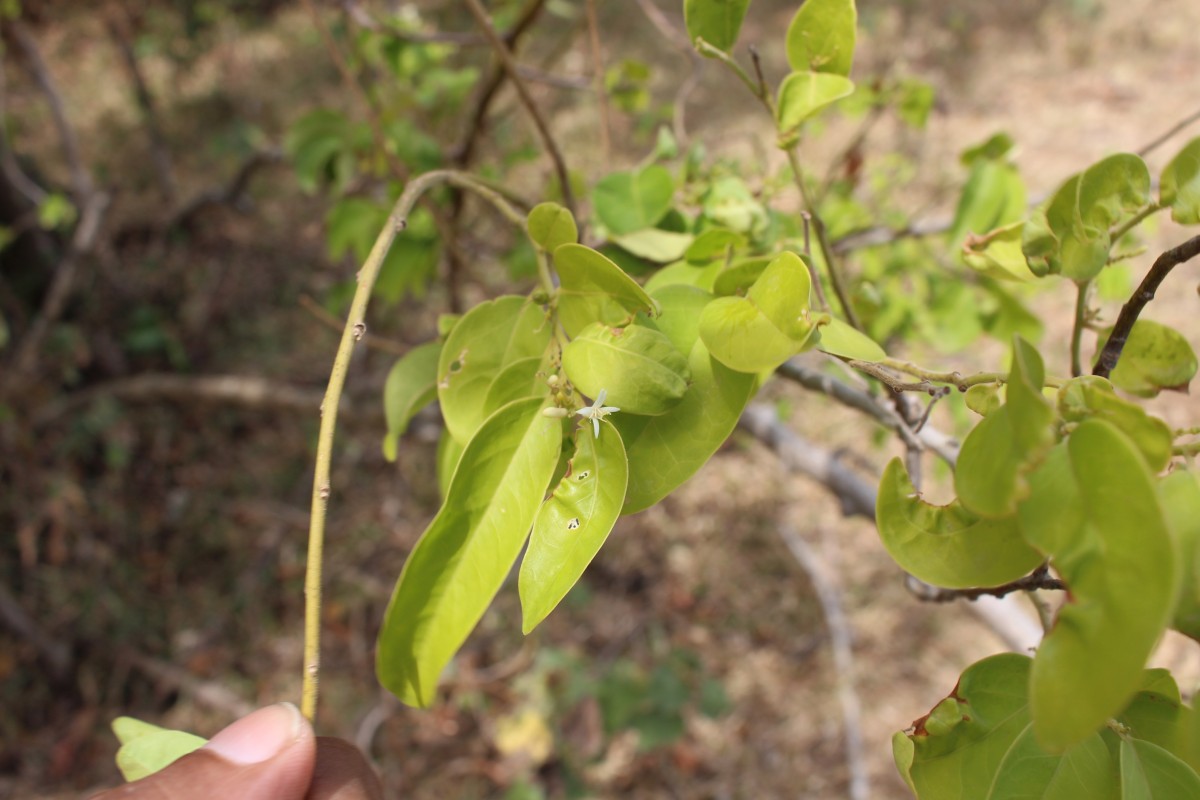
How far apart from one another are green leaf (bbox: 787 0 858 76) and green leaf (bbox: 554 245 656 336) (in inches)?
9.9

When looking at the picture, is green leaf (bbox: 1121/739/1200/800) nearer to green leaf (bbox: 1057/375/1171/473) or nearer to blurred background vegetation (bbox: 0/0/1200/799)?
green leaf (bbox: 1057/375/1171/473)

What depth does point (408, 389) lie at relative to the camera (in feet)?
2.11

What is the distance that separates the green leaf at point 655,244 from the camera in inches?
26.5

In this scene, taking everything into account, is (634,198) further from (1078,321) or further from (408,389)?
(1078,321)

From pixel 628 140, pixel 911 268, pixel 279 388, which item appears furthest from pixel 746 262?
pixel 628 140

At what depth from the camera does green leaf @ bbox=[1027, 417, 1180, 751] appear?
30cm

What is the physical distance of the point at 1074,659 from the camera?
318 millimetres

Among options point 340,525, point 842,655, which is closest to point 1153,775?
point 842,655

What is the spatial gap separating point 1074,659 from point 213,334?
9.76 feet

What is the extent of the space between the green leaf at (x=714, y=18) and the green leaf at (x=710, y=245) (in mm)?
146

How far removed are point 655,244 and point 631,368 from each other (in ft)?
0.90

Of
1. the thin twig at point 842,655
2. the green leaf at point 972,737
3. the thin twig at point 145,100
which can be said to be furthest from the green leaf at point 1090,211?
the thin twig at point 145,100

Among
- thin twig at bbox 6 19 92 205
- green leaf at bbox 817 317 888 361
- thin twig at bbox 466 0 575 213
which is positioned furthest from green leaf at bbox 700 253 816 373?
thin twig at bbox 6 19 92 205

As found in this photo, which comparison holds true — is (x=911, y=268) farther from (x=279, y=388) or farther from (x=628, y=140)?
(x=628, y=140)
